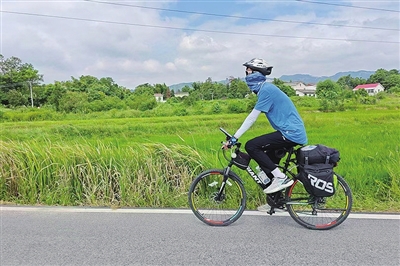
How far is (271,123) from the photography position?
3.11 m

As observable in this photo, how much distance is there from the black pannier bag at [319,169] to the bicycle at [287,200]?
11cm

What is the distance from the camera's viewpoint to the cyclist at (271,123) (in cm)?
299

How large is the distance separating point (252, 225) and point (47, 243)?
2.03 m

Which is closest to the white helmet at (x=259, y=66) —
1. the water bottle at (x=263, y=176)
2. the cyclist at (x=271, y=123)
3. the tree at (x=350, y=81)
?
the cyclist at (x=271, y=123)

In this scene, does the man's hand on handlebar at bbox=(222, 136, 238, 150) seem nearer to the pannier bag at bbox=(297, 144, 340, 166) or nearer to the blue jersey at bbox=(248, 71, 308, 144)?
the blue jersey at bbox=(248, 71, 308, 144)

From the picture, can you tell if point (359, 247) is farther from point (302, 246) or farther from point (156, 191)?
point (156, 191)

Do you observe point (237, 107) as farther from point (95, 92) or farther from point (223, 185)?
point (223, 185)

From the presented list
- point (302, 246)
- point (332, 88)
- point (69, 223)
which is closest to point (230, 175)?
point (302, 246)

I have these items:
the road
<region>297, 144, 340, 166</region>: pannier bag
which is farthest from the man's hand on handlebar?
the road

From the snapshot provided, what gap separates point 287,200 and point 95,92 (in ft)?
147

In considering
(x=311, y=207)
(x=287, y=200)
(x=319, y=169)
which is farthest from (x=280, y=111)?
(x=311, y=207)

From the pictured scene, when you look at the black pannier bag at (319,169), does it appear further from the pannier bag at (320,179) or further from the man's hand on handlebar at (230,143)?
the man's hand on handlebar at (230,143)

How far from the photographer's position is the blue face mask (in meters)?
3.08

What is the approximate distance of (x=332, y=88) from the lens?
42188 mm
